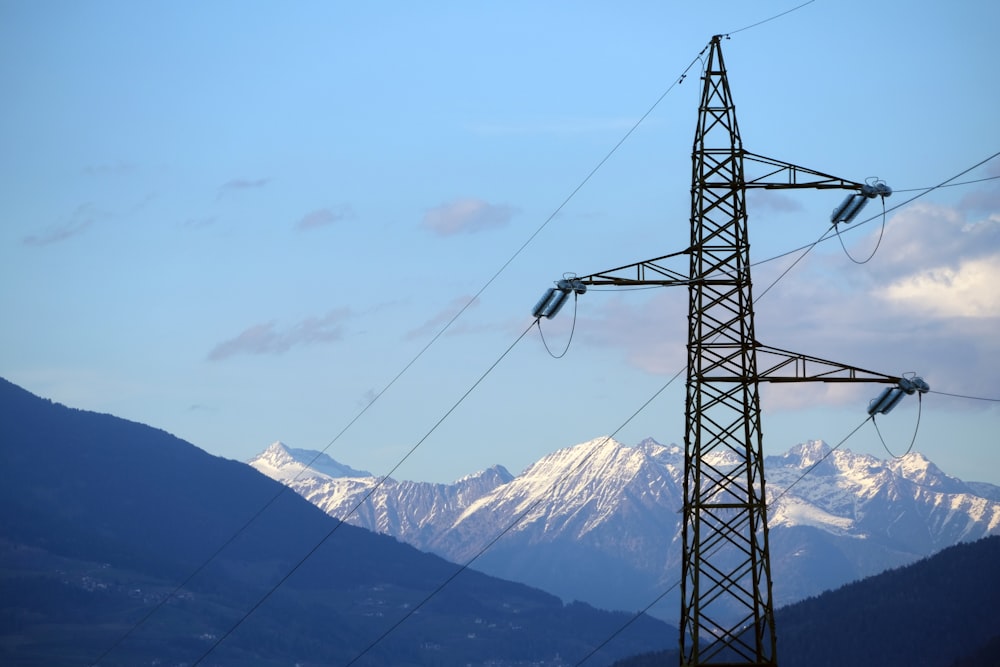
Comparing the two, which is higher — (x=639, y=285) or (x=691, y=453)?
(x=639, y=285)

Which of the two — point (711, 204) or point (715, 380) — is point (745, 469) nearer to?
point (715, 380)

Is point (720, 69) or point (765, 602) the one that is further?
point (720, 69)

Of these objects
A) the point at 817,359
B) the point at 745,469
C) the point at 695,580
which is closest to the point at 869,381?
the point at 817,359

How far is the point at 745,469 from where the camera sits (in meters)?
56.4

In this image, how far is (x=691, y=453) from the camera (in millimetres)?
57719

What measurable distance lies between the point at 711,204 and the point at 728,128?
292 centimetres

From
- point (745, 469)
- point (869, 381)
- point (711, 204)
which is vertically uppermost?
point (711, 204)

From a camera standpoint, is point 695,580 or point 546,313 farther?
point 546,313

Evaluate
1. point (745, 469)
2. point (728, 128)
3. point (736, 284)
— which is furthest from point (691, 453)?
point (728, 128)

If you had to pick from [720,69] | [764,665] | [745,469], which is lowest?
[764,665]

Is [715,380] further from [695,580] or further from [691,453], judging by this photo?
[695,580]

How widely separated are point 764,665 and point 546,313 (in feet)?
46.9

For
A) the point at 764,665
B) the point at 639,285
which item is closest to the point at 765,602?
the point at 764,665

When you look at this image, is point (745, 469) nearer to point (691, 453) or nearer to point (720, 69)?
point (691, 453)
